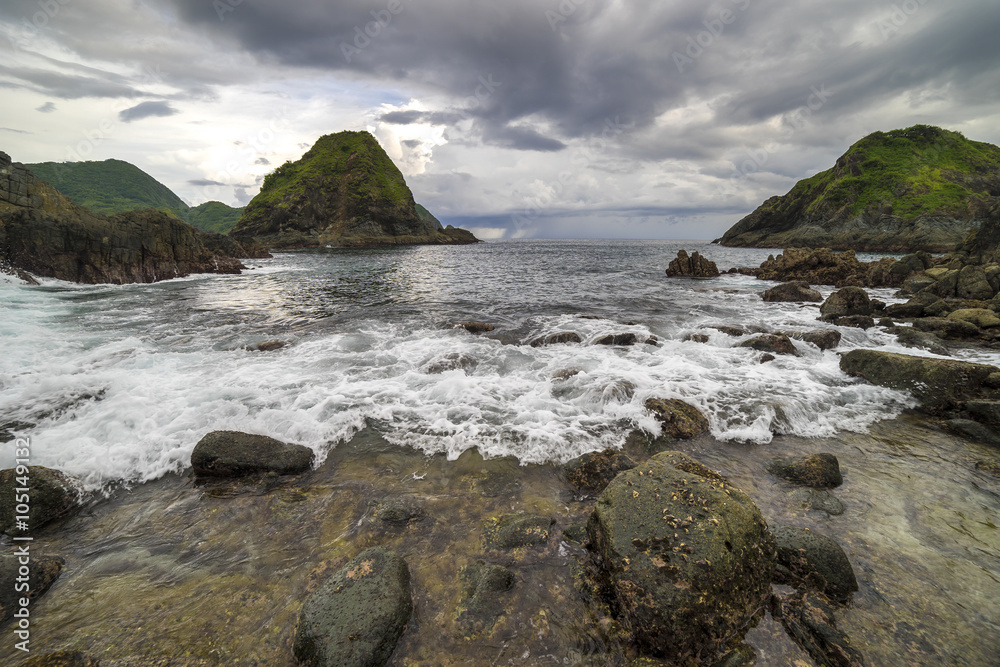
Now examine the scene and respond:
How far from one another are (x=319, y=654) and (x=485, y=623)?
5.22 feet

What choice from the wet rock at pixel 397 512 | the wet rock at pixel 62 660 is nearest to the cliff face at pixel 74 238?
the wet rock at pixel 62 660

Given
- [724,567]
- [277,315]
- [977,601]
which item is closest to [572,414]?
[724,567]

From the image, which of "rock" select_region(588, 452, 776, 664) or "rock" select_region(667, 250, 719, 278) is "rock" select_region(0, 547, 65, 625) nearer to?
"rock" select_region(588, 452, 776, 664)

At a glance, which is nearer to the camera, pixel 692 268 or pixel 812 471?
pixel 812 471

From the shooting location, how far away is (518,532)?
15.9ft

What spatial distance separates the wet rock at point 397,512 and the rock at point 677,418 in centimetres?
508

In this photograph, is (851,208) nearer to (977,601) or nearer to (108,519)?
(977,601)

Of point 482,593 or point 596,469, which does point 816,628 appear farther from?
point 482,593

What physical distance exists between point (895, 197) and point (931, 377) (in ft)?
355

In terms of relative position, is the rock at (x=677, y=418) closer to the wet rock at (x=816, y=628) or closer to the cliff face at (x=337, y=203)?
the wet rock at (x=816, y=628)

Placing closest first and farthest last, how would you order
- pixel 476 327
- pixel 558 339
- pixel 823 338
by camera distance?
1. pixel 823 338
2. pixel 558 339
3. pixel 476 327

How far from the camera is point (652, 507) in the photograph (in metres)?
4.15

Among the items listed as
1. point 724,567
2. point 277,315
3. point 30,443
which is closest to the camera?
point 724,567

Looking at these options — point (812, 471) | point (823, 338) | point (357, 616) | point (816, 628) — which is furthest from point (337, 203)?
point (816, 628)
